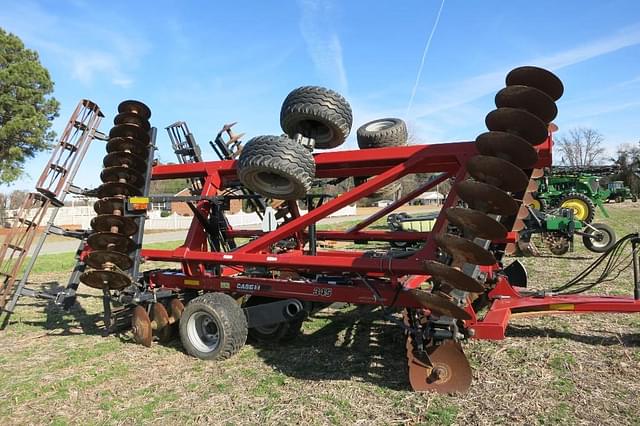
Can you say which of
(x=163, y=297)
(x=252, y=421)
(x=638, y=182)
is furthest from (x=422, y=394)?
(x=638, y=182)

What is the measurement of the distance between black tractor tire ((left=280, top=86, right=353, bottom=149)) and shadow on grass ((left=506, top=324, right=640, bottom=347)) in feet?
9.15

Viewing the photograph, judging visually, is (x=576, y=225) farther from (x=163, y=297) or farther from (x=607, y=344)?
(x=163, y=297)

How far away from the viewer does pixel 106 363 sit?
4918 mm

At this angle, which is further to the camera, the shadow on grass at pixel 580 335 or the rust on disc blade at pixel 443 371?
the shadow on grass at pixel 580 335

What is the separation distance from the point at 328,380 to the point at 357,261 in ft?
3.41

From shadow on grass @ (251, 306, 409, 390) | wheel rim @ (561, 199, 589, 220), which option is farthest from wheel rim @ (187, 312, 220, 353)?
wheel rim @ (561, 199, 589, 220)

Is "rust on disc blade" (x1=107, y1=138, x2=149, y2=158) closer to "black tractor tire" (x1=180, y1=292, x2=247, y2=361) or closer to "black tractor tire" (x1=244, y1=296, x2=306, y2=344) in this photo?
"black tractor tire" (x1=180, y1=292, x2=247, y2=361)

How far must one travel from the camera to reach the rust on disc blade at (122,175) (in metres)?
5.45

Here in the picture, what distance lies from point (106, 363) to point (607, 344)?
485cm

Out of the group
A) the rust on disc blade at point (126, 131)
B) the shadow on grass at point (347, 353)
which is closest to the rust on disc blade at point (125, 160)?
the rust on disc blade at point (126, 131)

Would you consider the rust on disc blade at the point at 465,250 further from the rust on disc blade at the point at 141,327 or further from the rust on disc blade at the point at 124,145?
the rust on disc blade at the point at 124,145

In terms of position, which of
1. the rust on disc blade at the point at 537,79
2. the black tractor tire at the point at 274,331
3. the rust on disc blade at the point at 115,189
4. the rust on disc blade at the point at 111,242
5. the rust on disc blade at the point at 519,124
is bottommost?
the black tractor tire at the point at 274,331

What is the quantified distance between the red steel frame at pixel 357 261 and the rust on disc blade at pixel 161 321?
0.33 meters

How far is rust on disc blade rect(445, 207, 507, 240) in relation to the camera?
11.2 feet
